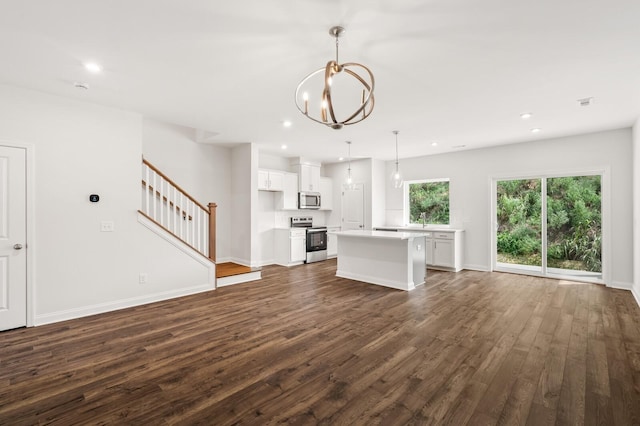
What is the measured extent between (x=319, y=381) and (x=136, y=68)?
3407 millimetres

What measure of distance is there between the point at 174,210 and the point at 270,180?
9.06ft

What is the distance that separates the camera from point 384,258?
17.4ft

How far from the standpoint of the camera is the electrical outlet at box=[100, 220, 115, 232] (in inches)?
157

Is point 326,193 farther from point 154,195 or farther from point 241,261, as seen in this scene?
point 154,195

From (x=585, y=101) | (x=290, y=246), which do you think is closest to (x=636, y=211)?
(x=585, y=101)

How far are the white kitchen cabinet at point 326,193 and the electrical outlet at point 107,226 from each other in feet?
17.1

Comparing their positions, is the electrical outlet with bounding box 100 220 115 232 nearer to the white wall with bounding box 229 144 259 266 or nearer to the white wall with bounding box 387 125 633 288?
the white wall with bounding box 229 144 259 266

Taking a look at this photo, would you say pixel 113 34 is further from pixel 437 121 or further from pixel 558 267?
pixel 558 267

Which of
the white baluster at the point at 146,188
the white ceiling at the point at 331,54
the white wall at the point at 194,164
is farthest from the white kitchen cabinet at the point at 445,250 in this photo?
the white baluster at the point at 146,188

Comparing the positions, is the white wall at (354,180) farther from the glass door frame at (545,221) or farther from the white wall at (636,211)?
the white wall at (636,211)

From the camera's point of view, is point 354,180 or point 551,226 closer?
point 551,226

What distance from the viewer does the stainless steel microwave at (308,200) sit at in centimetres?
775

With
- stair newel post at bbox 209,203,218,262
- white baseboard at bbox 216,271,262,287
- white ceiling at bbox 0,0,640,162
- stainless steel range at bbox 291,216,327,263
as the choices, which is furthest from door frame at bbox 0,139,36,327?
stainless steel range at bbox 291,216,327,263

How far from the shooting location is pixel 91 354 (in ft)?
9.30
